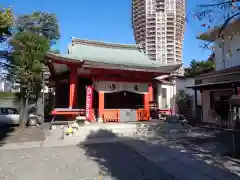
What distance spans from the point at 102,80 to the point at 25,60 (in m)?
5.17

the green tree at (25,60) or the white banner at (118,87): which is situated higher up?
the green tree at (25,60)

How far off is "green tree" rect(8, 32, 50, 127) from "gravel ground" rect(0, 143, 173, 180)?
7223 mm

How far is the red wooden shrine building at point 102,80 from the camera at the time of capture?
14.1 metres

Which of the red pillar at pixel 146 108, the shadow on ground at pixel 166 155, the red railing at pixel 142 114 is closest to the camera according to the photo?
the shadow on ground at pixel 166 155

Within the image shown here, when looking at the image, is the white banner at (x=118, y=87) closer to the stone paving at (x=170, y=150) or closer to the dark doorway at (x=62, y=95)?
the stone paving at (x=170, y=150)

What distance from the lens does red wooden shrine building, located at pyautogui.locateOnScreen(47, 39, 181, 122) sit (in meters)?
14.1

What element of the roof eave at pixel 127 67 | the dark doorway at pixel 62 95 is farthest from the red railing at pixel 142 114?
the dark doorway at pixel 62 95

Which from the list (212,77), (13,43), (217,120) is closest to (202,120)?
(217,120)

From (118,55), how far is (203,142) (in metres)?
10.1

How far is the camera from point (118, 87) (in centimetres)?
1534

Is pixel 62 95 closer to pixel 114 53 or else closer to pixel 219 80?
pixel 114 53

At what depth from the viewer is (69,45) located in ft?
57.5

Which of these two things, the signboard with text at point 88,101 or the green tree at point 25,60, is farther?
the green tree at point 25,60

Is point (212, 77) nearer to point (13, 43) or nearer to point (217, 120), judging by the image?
point (217, 120)
